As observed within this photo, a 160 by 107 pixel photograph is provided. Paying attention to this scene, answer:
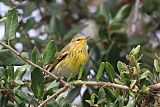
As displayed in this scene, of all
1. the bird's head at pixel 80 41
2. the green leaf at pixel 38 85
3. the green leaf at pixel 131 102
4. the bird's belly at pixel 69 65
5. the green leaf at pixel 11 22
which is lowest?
the bird's belly at pixel 69 65

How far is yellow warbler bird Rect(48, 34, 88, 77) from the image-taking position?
3.85 m

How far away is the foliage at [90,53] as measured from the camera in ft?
8.78

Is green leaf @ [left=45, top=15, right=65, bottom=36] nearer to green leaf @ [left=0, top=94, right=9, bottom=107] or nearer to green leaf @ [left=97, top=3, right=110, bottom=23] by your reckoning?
green leaf @ [left=97, top=3, right=110, bottom=23]

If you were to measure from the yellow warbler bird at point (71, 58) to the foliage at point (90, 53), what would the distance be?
0.27ft

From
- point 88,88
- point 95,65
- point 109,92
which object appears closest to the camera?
point 109,92

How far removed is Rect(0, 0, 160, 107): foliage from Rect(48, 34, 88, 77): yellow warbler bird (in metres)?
0.08

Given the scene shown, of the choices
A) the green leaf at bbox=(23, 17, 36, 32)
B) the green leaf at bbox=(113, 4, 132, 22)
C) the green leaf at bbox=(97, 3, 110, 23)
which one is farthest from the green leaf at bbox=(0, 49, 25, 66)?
the green leaf at bbox=(113, 4, 132, 22)

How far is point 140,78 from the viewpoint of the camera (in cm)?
258

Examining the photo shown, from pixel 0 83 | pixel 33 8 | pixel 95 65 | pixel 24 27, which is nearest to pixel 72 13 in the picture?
pixel 33 8

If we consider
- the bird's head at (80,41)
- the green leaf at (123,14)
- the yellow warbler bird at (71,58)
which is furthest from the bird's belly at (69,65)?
the green leaf at (123,14)

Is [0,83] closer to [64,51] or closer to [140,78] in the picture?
[140,78]

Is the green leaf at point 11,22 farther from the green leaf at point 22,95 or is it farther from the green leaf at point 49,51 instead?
the green leaf at point 22,95

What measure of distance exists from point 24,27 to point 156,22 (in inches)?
59.8

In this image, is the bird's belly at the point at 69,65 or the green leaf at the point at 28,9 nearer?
Result: the bird's belly at the point at 69,65
